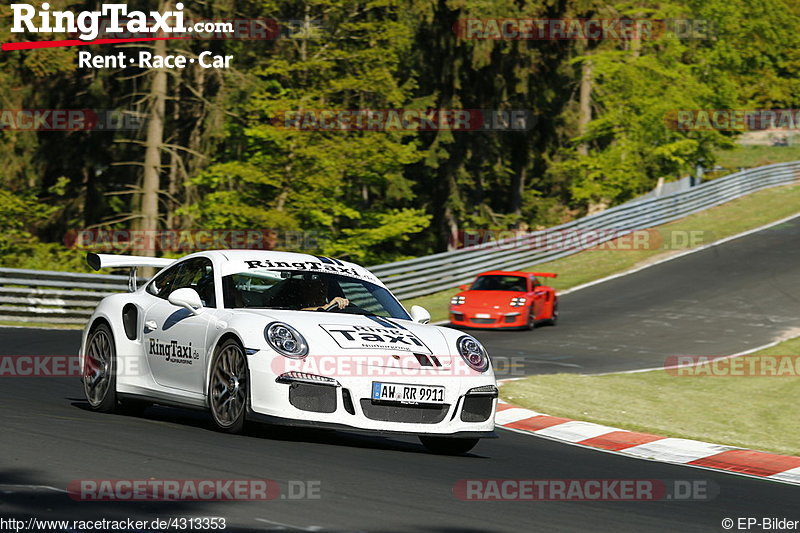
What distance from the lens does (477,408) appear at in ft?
29.7

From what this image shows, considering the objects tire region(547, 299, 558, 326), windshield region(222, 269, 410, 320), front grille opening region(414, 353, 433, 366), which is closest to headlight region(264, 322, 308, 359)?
windshield region(222, 269, 410, 320)

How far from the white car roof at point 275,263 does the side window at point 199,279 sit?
98mm

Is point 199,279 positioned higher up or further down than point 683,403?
higher up

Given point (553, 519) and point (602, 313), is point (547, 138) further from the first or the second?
point (553, 519)

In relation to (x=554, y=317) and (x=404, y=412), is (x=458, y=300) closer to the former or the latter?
(x=554, y=317)

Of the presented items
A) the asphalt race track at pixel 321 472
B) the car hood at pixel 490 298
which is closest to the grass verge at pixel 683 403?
the asphalt race track at pixel 321 472

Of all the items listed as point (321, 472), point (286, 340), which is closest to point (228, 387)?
point (286, 340)

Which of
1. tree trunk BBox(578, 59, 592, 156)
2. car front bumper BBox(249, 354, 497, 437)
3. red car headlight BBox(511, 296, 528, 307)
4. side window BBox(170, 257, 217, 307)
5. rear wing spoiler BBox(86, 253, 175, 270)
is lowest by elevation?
red car headlight BBox(511, 296, 528, 307)

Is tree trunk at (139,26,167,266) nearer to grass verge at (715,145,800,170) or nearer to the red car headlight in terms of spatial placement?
the red car headlight

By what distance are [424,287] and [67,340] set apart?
1287 cm

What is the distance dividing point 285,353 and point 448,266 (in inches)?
889

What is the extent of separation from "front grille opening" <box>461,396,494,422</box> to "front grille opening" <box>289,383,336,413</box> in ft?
3.47

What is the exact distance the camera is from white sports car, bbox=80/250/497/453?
846 cm

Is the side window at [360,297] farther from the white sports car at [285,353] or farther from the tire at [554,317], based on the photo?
the tire at [554,317]
